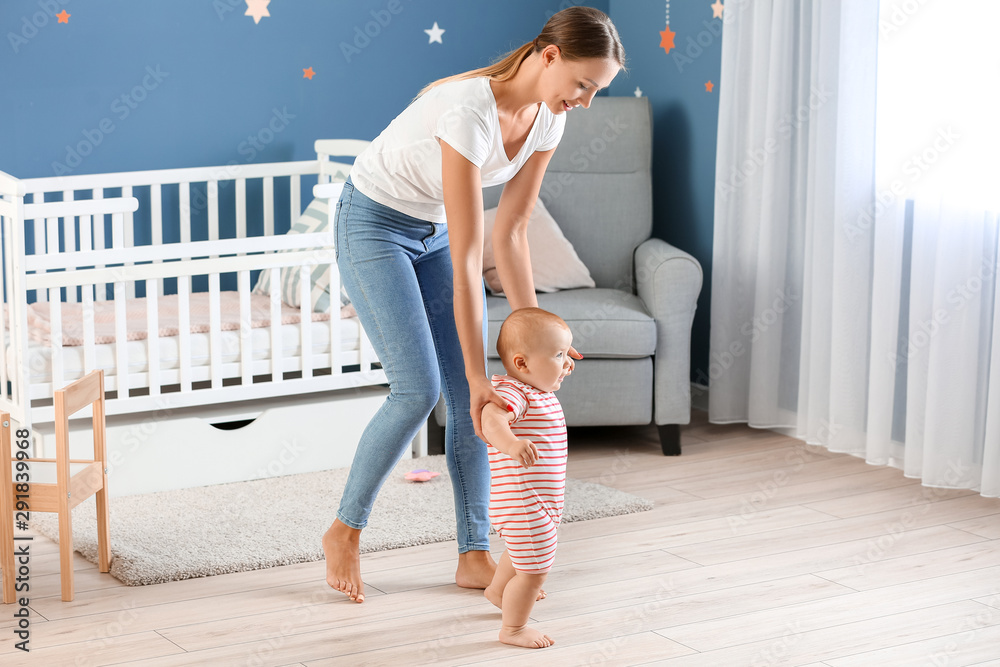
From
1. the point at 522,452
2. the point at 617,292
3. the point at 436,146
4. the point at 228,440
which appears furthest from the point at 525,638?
the point at 617,292

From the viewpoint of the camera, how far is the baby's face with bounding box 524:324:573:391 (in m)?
1.66

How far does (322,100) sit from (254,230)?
0.47 metres

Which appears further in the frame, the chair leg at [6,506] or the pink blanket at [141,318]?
the pink blanket at [141,318]

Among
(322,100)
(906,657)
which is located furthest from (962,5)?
(322,100)

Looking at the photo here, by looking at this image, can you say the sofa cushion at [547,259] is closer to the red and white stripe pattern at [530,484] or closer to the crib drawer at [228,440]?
the crib drawer at [228,440]

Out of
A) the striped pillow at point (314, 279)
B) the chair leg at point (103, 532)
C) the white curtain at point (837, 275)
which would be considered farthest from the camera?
the striped pillow at point (314, 279)

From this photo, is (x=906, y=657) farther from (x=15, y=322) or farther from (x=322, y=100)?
(x=322, y=100)

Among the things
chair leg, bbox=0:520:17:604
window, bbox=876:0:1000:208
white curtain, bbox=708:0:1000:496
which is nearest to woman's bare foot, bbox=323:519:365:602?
chair leg, bbox=0:520:17:604

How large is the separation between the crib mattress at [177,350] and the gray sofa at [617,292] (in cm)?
36

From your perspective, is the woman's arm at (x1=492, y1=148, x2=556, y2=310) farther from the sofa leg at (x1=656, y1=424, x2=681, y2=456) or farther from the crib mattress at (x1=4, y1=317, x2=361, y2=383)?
the sofa leg at (x1=656, y1=424, x2=681, y2=456)

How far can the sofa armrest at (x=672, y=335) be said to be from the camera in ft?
9.70

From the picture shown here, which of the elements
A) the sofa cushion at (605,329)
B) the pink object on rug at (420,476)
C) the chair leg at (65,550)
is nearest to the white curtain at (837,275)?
the sofa cushion at (605,329)

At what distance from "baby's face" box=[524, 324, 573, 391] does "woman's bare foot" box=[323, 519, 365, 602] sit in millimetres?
503

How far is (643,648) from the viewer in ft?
5.84
